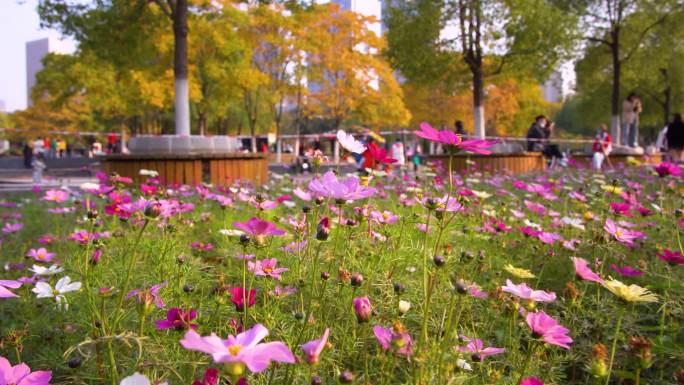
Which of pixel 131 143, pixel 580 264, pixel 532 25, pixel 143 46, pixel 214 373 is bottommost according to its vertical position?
pixel 214 373

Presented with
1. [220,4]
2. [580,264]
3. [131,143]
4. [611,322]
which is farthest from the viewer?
[220,4]

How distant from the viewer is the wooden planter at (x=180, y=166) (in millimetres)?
6188

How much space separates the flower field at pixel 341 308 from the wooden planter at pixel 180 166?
3.40 metres

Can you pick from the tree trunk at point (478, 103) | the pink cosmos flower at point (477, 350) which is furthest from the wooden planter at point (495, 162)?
the pink cosmos flower at point (477, 350)

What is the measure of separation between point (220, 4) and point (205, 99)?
16.9 ft

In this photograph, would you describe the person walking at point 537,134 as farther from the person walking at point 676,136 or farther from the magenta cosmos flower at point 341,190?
the magenta cosmos flower at point 341,190

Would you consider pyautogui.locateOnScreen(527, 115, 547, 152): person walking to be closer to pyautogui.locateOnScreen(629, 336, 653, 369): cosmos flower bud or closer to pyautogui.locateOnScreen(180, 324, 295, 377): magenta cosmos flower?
pyautogui.locateOnScreen(629, 336, 653, 369): cosmos flower bud

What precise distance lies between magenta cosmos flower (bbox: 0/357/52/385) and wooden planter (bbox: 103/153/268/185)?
5.20 meters

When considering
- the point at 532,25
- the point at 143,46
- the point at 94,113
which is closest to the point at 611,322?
the point at 143,46

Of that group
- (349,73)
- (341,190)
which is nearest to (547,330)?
(341,190)

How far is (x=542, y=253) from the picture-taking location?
249cm

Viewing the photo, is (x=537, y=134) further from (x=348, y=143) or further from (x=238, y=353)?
(x=238, y=353)

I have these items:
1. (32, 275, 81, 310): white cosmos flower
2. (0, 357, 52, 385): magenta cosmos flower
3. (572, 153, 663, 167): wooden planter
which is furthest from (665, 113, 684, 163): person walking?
(0, 357, 52, 385): magenta cosmos flower

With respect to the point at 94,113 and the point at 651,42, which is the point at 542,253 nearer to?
the point at 651,42
